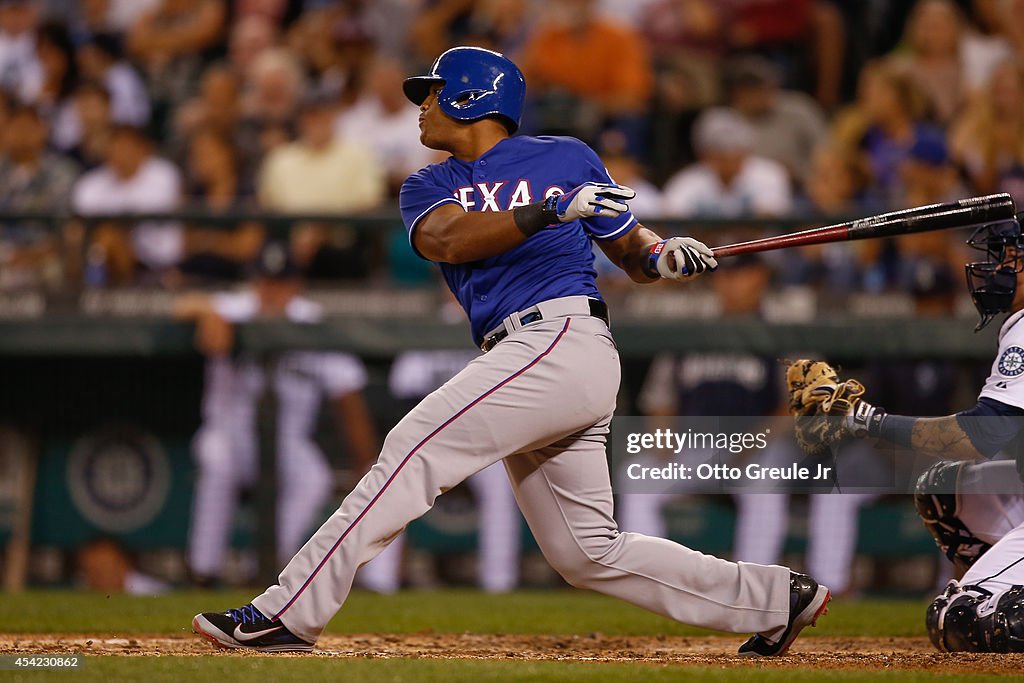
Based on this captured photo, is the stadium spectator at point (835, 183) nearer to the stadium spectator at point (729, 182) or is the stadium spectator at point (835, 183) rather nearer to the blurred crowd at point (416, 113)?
the blurred crowd at point (416, 113)

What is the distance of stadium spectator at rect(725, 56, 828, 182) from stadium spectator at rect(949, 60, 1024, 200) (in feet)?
2.98

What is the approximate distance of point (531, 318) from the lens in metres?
4.11

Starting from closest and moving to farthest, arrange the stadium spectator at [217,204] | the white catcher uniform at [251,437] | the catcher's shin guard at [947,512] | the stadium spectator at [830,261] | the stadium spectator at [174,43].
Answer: the catcher's shin guard at [947,512]
the white catcher uniform at [251,437]
the stadium spectator at [830,261]
the stadium spectator at [217,204]
the stadium spectator at [174,43]

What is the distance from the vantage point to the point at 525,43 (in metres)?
9.60

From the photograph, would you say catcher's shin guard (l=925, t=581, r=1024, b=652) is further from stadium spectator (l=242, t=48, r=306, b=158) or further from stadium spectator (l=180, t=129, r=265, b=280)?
stadium spectator (l=242, t=48, r=306, b=158)

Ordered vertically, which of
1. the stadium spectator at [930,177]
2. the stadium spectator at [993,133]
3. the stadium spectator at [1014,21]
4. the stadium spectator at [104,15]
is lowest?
the stadium spectator at [930,177]

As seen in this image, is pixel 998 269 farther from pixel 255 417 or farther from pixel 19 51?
pixel 19 51

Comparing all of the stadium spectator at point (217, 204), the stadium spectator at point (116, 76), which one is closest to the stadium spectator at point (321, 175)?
the stadium spectator at point (217, 204)

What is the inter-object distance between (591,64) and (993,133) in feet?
8.49

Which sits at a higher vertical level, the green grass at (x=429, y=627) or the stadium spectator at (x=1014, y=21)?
the stadium spectator at (x=1014, y=21)

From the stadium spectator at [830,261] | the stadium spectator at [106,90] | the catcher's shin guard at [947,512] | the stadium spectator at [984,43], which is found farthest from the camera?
the stadium spectator at [106,90]

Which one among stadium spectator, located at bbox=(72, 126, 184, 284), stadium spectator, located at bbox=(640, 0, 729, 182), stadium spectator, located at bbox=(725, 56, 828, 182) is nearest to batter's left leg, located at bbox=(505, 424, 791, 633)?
stadium spectator, located at bbox=(72, 126, 184, 284)

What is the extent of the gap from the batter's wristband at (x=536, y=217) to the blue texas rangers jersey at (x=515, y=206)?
0.17m

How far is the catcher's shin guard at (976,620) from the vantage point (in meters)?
4.27
